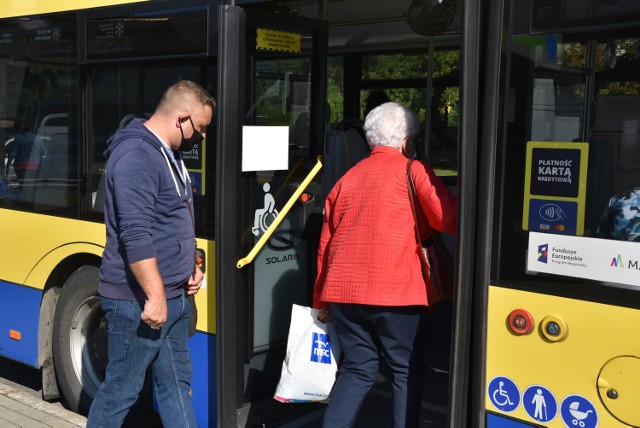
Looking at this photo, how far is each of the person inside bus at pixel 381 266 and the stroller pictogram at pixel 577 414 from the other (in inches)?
30.2

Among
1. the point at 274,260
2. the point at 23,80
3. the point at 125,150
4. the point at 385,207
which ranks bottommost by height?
the point at 274,260

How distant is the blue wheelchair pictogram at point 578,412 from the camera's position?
2.79 metres

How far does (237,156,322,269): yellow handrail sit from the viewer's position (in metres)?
3.91

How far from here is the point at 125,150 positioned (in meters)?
3.36

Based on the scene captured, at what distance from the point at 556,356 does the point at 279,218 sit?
5.33ft

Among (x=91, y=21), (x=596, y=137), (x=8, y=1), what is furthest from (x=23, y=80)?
(x=596, y=137)

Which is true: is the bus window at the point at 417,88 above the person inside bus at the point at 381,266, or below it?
above

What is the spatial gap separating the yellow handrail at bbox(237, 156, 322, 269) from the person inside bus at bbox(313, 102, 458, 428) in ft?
1.29

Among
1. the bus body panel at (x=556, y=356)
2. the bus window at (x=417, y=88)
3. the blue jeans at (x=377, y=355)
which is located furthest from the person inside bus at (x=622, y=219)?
the bus window at (x=417, y=88)

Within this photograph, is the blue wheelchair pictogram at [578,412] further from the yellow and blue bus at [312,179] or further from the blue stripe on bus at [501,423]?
the blue stripe on bus at [501,423]

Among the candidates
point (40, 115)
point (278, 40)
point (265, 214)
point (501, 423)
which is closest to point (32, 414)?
point (40, 115)

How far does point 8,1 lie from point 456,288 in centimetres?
375

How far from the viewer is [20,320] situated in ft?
17.4

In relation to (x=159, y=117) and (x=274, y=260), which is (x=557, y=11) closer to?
(x=159, y=117)
